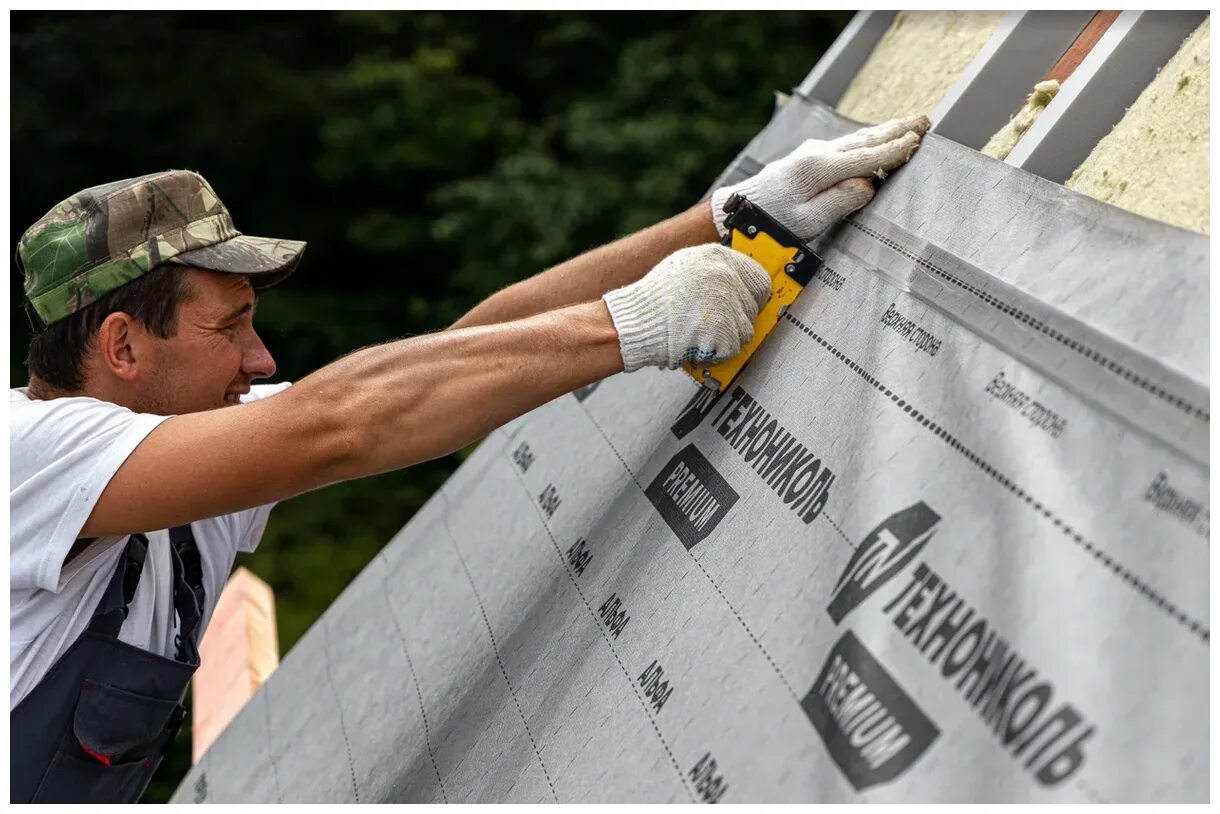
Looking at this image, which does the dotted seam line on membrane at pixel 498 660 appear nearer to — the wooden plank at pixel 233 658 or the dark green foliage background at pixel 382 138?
the wooden plank at pixel 233 658

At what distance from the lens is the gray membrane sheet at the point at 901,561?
109cm

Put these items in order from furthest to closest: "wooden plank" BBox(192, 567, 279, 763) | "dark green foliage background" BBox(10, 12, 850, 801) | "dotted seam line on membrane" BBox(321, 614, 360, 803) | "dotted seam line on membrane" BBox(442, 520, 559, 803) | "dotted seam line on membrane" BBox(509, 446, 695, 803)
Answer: "dark green foliage background" BBox(10, 12, 850, 801), "wooden plank" BBox(192, 567, 279, 763), "dotted seam line on membrane" BBox(321, 614, 360, 803), "dotted seam line on membrane" BBox(442, 520, 559, 803), "dotted seam line on membrane" BBox(509, 446, 695, 803)

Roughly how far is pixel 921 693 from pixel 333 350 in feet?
24.3

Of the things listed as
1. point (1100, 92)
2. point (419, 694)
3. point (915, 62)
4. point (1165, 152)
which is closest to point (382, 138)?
point (915, 62)

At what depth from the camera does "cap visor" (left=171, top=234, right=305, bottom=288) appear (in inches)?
88.0

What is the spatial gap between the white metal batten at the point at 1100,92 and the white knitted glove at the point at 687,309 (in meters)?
0.46

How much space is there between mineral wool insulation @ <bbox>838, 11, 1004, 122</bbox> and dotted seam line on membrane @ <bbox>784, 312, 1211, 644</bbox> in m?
1.02

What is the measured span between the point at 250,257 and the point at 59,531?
0.66 metres

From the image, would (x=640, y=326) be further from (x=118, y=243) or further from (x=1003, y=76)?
(x=118, y=243)

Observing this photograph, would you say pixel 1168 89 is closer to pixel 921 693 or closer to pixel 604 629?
pixel 921 693

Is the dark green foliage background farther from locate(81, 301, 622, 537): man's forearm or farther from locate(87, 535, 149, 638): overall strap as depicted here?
locate(81, 301, 622, 537): man's forearm

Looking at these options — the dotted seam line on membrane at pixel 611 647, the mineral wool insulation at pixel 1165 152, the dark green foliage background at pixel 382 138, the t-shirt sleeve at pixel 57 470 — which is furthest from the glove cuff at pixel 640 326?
the dark green foliage background at pixel 382 138

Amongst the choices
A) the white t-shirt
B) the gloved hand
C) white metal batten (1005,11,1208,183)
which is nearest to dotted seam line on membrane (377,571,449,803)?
the white t-shirt

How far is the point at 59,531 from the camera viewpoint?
6.28 ft
